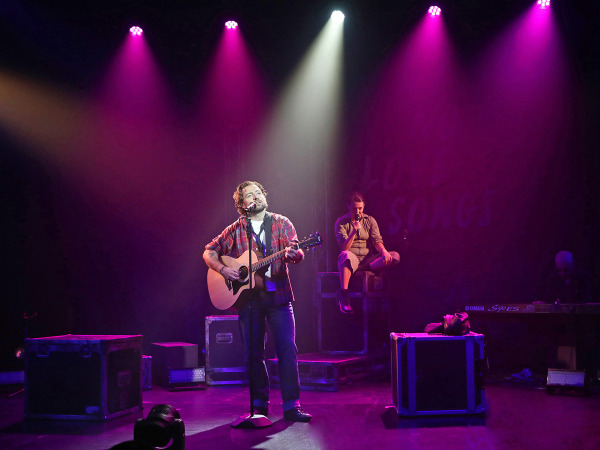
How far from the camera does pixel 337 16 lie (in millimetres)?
8391

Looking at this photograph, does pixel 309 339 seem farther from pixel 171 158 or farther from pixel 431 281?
pixel 171 158

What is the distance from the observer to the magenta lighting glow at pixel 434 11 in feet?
27.1

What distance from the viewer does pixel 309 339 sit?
8.20 meters

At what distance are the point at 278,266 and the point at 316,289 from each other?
8.75 feet

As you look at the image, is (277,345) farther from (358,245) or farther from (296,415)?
(358,245)

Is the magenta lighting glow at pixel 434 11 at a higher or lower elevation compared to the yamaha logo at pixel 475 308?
higher

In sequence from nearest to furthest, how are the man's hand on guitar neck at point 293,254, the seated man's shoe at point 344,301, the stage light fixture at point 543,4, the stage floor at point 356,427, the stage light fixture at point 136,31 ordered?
the stage floor at point 356,427 → the man's hand on guitar neck at point 293,254 → the seated man's shoe at point 344,301 → the stage light fixture at point 543,4 → the stage light fixture at point 136,31

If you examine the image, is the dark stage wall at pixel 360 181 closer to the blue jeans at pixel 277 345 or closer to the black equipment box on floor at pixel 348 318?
the black equipment box on floor at pixel 348 318

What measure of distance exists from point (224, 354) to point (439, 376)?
304 centimetres

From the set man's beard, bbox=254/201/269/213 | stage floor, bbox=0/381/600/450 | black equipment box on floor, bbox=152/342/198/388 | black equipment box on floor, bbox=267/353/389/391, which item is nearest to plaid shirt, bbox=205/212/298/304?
man's beard, bbox=254/201/269/213

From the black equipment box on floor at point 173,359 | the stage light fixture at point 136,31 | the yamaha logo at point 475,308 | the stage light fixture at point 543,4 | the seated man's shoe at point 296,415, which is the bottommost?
the seated man's shoe at point 296,415

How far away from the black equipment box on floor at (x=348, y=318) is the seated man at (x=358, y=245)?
120mm

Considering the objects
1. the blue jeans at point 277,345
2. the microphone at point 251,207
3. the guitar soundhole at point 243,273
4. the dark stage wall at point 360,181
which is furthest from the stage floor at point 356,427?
the dark stage wall at point 360,181

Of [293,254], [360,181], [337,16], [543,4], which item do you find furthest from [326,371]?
[543,4]
